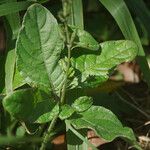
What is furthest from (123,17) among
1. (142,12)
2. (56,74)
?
(56,74)

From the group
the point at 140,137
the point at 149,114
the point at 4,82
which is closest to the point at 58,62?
the point at 4,82

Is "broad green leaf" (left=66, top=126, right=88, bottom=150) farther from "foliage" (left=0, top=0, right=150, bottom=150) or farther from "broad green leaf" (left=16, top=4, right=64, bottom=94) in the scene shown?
"broad green leaf" (left=16, top=4, right=64, bottom=94)

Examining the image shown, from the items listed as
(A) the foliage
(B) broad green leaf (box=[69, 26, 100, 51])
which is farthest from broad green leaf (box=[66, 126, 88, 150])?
(B) broad green leaf (box=[69, 26, 100, 51])

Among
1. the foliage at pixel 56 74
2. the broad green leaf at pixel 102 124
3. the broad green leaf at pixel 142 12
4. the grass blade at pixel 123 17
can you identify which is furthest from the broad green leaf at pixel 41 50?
the broad green leaf at pixel 142 12

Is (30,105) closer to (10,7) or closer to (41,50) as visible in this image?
(41,50)

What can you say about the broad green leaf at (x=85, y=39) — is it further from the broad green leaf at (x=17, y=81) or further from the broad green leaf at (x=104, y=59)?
the broad green leaf at (x=17, y=81)
